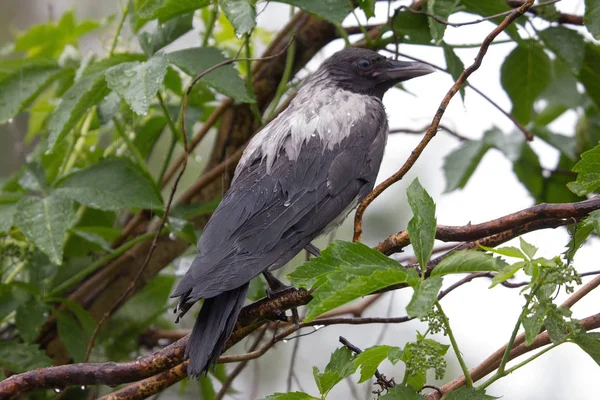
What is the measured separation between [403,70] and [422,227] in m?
1.52

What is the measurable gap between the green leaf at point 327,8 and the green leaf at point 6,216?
1051 millimetres

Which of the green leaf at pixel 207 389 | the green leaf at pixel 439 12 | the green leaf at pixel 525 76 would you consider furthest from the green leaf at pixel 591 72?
the green leaf at pixel 207 389

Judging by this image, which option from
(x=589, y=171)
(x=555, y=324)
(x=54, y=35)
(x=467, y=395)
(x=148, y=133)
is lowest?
(x=467, y=395)

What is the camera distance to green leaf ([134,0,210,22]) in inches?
88.3

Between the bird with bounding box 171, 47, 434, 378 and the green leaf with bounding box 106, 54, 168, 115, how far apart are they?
0.39 metres

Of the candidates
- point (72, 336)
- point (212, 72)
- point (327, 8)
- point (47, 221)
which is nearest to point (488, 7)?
point (327, 8)

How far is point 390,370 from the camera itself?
181 inches

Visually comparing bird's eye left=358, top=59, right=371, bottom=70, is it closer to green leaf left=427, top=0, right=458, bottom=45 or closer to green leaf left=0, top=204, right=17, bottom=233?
green leaf left=427, top=0, right=458, bottom=45

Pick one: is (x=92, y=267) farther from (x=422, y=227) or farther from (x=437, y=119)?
(x=422, y=227)

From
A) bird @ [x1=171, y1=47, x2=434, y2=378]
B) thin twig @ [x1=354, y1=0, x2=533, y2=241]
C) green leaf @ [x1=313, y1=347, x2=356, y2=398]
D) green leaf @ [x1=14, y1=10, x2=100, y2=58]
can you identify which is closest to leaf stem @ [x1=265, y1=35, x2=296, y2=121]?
bird @ [x1=171, y1=47, x2=434, y2=378]

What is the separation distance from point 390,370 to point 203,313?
9.45 feet

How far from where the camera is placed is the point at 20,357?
2.49 metres

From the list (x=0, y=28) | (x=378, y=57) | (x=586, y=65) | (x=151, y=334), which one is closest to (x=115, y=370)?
(x=151, y=334)

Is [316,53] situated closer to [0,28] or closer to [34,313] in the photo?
[34,313]
